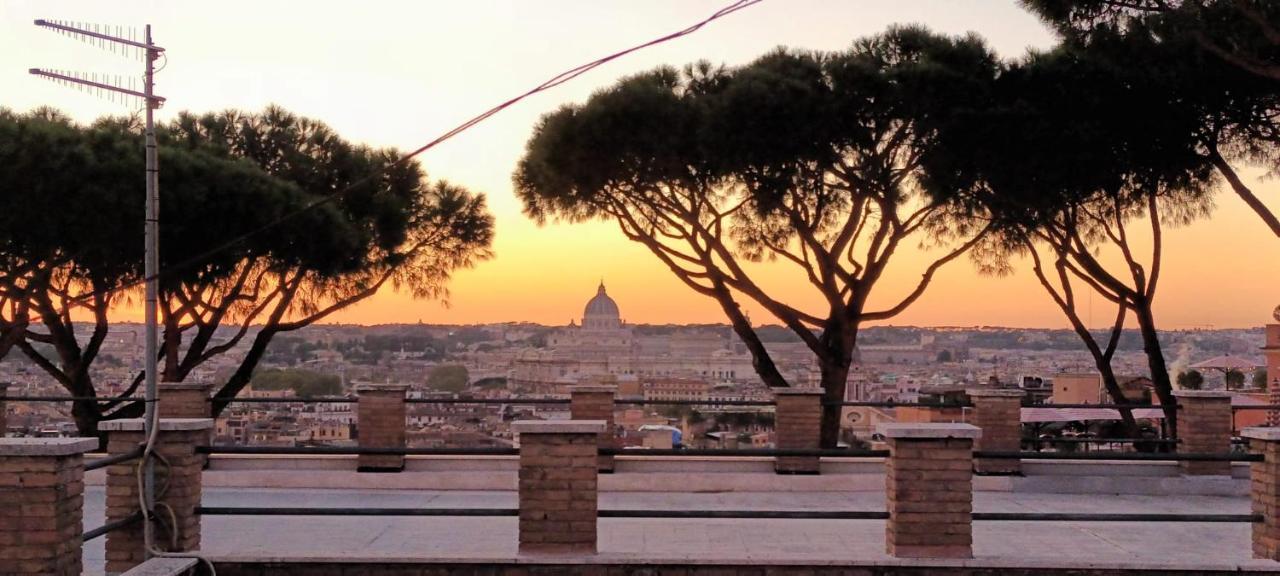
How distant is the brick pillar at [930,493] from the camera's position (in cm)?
684

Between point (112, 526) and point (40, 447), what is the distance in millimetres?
743

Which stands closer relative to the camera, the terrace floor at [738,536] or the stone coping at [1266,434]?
the stone coping at [1266,434]

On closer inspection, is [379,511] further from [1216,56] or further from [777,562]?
→ [1216,56]

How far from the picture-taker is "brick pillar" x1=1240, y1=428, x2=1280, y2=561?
6.78m

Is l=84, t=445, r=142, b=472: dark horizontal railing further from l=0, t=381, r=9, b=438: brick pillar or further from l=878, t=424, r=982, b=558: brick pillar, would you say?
l=0, t=381, r=9, b=438: brick pillar

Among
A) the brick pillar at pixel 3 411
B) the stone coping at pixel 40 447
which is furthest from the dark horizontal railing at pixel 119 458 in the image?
the brick pillar at pixel 3 411

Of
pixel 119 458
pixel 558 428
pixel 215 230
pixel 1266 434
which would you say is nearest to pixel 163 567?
pixel 119 458

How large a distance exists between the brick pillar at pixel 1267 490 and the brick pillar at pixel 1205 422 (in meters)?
5.82

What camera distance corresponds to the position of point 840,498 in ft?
38.4

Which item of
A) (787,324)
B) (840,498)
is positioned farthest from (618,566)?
(787,324)

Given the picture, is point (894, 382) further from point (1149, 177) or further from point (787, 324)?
point (1149, 177)

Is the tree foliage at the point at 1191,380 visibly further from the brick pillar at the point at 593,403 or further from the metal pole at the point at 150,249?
the metal pole at the point at 150,249

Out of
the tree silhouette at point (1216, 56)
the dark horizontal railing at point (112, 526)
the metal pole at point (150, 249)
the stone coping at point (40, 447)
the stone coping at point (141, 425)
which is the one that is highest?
the tree silhouette at point (1216, 56)

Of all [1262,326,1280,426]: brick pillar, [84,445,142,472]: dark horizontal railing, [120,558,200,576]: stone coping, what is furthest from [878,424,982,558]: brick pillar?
[1262,326,1280,426]: brick pillar
